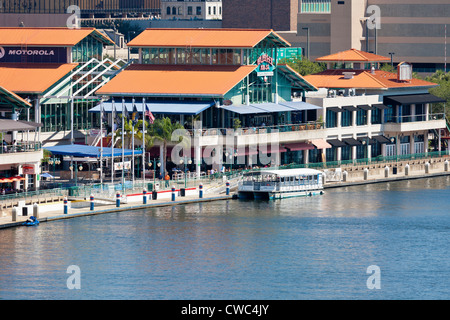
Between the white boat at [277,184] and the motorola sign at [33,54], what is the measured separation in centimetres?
3066

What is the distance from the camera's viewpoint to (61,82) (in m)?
152

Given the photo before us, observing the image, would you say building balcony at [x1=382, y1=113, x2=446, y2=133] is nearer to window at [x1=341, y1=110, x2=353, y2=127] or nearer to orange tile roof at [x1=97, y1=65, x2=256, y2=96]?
window at [x1=341, y1=110, x2=353, y2=127]

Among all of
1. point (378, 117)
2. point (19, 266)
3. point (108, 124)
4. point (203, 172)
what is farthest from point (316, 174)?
point (19, 266)

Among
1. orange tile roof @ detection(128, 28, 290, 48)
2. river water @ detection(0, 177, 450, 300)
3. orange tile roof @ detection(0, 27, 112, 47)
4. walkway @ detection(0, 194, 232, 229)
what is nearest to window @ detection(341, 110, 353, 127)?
orange tile roof @ detection(128, 28, 290, 48)

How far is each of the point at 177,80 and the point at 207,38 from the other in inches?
296

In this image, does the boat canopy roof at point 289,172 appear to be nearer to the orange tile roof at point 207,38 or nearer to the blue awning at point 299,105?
the blue awning at point 299,105

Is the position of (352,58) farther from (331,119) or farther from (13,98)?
(13,98)

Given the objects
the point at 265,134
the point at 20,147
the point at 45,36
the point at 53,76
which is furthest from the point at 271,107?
the point at 20,147

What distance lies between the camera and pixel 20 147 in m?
128

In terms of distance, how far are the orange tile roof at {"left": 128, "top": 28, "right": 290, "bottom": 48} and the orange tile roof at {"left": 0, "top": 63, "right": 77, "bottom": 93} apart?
32.6ft

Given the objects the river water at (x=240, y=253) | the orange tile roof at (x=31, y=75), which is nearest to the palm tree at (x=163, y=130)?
the river water at (x=240, y=253)

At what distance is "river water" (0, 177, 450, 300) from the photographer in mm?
92938

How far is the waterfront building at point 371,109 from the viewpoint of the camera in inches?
6550

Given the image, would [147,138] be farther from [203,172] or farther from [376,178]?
[376,178]
